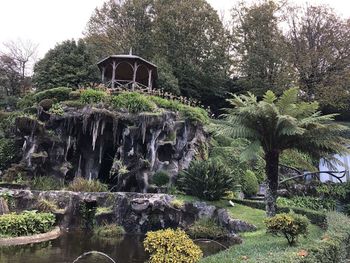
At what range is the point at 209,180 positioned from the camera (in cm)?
1758

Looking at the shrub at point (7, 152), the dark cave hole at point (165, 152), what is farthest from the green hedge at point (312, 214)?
the shrub at point (7, 152)

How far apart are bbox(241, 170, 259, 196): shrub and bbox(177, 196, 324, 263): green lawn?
437 centimetres

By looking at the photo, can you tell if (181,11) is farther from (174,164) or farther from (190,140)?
(174,164)

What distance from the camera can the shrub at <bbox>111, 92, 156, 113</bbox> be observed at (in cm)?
2131

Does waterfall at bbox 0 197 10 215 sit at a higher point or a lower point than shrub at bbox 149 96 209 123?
lower

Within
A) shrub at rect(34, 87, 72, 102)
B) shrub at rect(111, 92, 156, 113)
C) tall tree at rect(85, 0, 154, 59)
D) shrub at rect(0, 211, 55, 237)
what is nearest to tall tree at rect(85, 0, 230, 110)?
tall tree at rect(85, 0, 154, 59)

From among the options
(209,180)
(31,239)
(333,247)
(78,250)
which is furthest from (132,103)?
(333,247)

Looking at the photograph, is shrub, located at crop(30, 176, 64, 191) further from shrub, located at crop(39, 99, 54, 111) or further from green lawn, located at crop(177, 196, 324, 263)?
green lawn, located at crop(177, 196, 324, 263)

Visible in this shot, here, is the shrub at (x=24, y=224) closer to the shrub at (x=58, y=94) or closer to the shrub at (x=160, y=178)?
the shrub at (x=160, y=178)

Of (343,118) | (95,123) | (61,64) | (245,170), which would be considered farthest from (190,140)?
(343,118)

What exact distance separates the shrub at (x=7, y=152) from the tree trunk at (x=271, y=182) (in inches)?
622

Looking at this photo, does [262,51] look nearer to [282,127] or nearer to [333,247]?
[282,127]

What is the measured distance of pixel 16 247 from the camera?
1234 cm

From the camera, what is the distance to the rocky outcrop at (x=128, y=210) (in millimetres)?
16641
